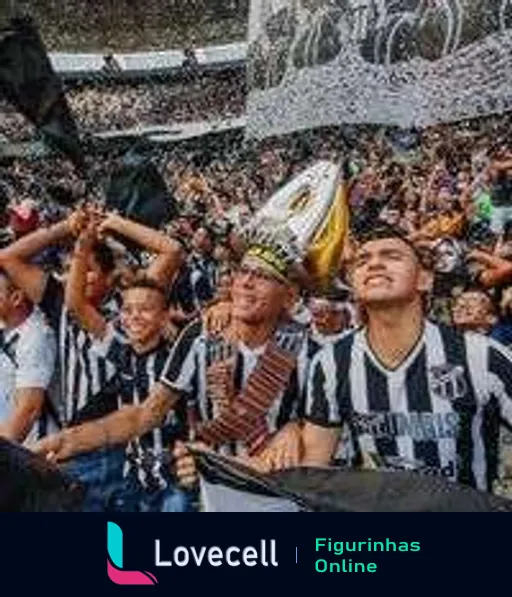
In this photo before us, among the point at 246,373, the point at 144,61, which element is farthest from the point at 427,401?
the point at 144,61

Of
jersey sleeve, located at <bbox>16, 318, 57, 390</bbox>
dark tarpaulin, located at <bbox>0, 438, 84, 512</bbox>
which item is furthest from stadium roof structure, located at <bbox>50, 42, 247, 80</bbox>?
dark tarpaulin, located at <bbox>0, 438, 84, 512</bbox>

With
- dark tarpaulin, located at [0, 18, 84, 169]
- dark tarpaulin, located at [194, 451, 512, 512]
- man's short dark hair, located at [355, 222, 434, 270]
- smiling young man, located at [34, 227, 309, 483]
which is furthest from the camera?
dark tarpaulin, located at [0, 18, 84, 169]

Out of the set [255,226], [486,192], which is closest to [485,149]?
[486,192]

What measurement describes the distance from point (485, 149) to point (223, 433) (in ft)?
3.67

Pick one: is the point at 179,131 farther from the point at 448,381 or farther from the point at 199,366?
the point at 448,381

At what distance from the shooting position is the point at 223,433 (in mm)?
4105

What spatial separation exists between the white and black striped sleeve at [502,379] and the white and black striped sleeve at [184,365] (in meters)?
1.00

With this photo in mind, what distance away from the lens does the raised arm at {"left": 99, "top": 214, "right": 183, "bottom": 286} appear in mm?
4316

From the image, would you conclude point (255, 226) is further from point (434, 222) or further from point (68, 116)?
point (68, 116)

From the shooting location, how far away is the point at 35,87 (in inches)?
180
